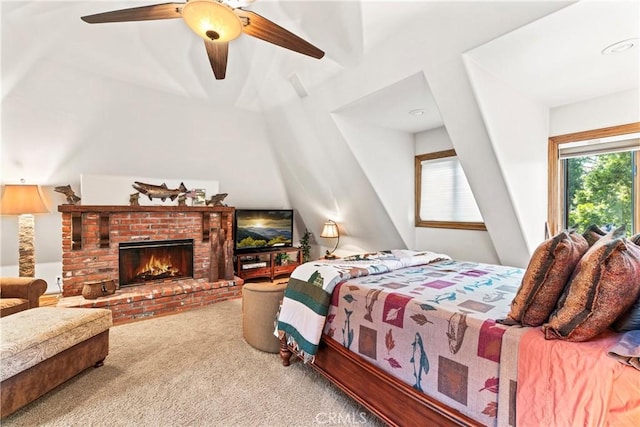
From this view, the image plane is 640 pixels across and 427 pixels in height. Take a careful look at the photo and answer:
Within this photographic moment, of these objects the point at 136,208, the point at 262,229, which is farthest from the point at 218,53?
the point at 262,229

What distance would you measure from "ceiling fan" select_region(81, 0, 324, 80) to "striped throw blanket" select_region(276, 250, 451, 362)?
153cm

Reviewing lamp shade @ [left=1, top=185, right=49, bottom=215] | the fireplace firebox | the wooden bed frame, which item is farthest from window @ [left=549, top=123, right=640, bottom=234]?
lamp shade @ [left=1, top=185, right=49, bottom=215]

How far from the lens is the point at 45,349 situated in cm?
184

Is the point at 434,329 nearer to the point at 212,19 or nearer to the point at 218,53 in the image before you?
the point at 212,19

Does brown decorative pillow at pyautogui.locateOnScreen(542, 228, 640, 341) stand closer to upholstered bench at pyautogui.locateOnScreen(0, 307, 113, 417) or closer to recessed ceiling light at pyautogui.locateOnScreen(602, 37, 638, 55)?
recessed ceiling light at pyautogui.locateOnScreen(602, 37, 638, 55)

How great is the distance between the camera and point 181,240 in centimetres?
418

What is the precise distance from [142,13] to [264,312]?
2.24 metres

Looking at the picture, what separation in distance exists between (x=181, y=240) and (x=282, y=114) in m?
2.27

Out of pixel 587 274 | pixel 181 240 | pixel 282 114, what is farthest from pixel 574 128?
pixel 181 240

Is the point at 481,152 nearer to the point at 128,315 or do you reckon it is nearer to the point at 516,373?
the point at 516,373

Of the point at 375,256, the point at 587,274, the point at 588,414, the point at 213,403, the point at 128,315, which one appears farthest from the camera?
the point at 128,315

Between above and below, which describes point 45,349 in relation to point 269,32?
below

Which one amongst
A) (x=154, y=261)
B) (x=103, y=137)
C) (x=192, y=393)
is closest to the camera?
(x=192, y=393)

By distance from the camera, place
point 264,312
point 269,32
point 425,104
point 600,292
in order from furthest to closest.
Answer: point 425,104
point 264,312
point 269,32
point 600,292
